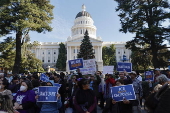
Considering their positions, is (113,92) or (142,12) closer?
(113,92)

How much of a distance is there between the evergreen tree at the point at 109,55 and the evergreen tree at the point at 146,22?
51886mm

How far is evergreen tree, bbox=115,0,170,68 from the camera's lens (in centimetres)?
1703

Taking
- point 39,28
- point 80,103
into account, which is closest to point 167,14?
point 39,28

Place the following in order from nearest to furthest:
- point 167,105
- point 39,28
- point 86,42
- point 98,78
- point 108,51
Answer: point 167,105 < point 98,78 < point 39,28 < point 86,42 < point 108,51

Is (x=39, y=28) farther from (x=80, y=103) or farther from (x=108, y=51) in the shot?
(x=108, y=51)

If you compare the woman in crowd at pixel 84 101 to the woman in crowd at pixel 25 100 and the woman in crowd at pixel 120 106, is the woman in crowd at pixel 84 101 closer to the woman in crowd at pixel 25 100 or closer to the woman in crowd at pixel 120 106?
the woman in crowd at pixel 120 106

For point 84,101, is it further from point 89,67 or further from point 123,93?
point 89,67

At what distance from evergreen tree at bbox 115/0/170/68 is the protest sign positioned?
29.9 feet

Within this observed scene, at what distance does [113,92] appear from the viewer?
405 centimetres

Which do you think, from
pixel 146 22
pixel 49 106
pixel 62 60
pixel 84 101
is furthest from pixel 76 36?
pixel 84 101

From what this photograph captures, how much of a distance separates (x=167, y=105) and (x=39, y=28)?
59.1ft

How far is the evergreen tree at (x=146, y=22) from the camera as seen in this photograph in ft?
55.9

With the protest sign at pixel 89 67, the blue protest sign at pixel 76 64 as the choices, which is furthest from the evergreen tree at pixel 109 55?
the blue protest sign at pixel 76 64

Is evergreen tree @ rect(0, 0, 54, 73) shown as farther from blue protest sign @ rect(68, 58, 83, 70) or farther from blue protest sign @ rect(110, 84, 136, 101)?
blue protest sign @ rect(110, 84, 136, 101)
